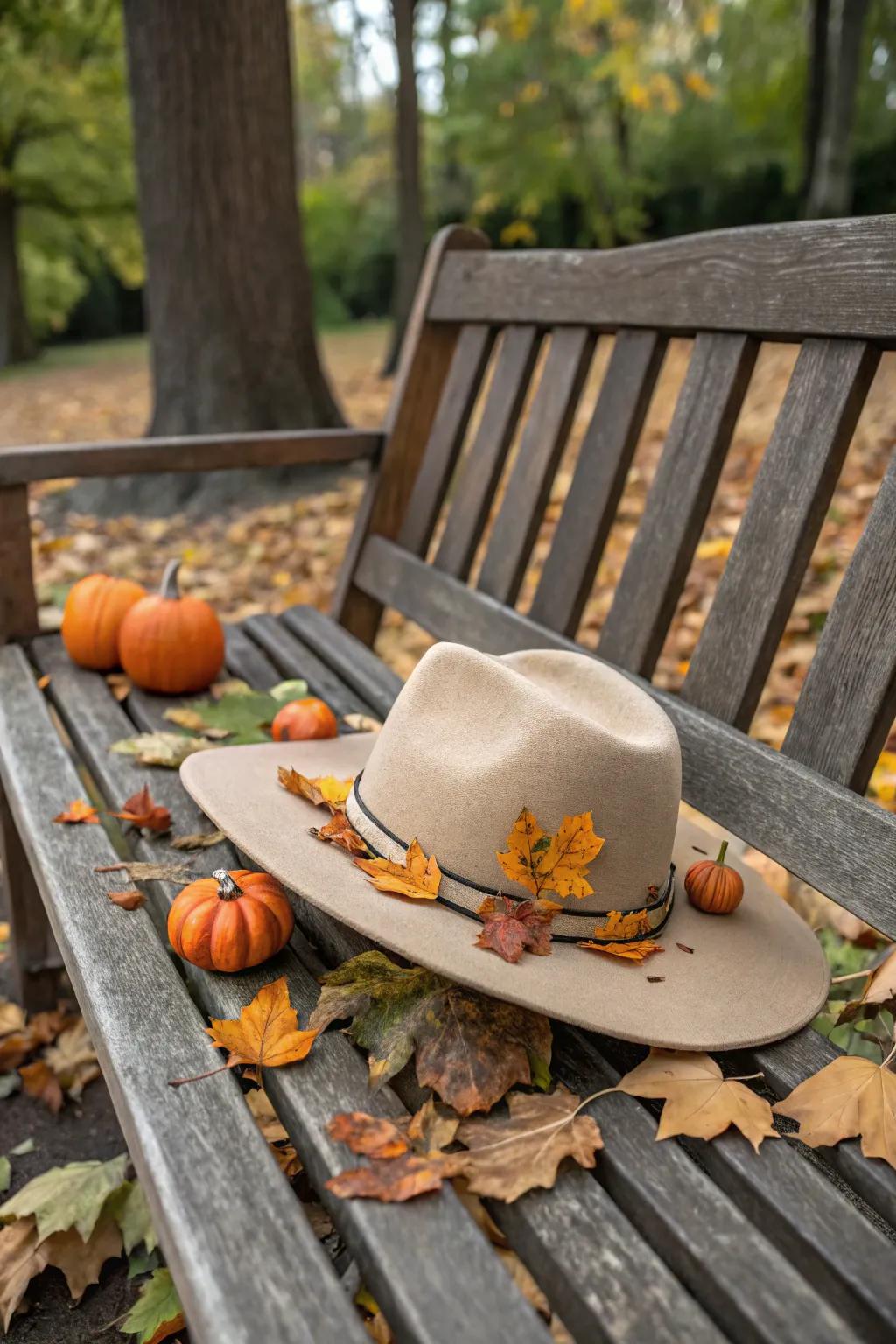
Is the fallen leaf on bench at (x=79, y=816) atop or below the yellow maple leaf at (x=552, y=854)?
below

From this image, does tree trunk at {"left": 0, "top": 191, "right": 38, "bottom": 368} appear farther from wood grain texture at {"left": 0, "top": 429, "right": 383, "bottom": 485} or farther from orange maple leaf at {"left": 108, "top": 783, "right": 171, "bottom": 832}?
orange maple leaf at {"left": 108, "top": 783, "right": 171, "bottom": 832}

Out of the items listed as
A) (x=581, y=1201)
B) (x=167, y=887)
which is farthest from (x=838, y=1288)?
(x=167, y=887)

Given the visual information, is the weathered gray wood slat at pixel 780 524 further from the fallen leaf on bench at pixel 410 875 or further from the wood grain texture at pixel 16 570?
the wood grain texture at pixel 16 570

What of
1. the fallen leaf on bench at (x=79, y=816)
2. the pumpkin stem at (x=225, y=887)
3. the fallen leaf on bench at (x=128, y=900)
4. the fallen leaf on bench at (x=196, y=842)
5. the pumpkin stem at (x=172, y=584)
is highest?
the pumpkin stem at (x=225, y=887)

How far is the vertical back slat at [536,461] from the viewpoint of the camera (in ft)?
7.54

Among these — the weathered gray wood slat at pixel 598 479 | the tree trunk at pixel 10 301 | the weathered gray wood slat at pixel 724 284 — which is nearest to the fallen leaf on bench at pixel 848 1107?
the weathered gray wood slat at pixel 724 284

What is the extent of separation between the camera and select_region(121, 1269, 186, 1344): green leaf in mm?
1589

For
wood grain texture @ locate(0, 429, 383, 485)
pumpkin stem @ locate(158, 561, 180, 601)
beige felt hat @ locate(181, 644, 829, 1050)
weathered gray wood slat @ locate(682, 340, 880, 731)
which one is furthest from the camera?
wood grain texture @ locate(0, 429, 383, 485)

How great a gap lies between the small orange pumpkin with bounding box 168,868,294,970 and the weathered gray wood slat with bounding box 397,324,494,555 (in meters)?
1.49

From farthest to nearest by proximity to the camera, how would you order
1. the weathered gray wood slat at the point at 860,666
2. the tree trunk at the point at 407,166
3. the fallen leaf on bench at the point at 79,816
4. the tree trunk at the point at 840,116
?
the tree trunk at the point at 407,166
the tree trunk at the point at 840,116
the fallen leaf on bench at the point at 79,816
the weathered gray wood slat at the point at 860,666

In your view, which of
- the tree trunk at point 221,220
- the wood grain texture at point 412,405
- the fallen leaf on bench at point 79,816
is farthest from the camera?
the tree trunk at point 221,220

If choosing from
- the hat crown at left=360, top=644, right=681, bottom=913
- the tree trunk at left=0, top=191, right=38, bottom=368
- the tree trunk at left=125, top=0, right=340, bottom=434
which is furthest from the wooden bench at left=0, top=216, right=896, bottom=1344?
the tree trunk at left=0, top=191, right=38, bottom=368

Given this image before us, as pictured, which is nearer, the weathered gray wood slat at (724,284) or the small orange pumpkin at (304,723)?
the weathered gray wood slat at (724,284)

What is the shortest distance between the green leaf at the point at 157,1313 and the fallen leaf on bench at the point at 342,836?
28.4 inches
